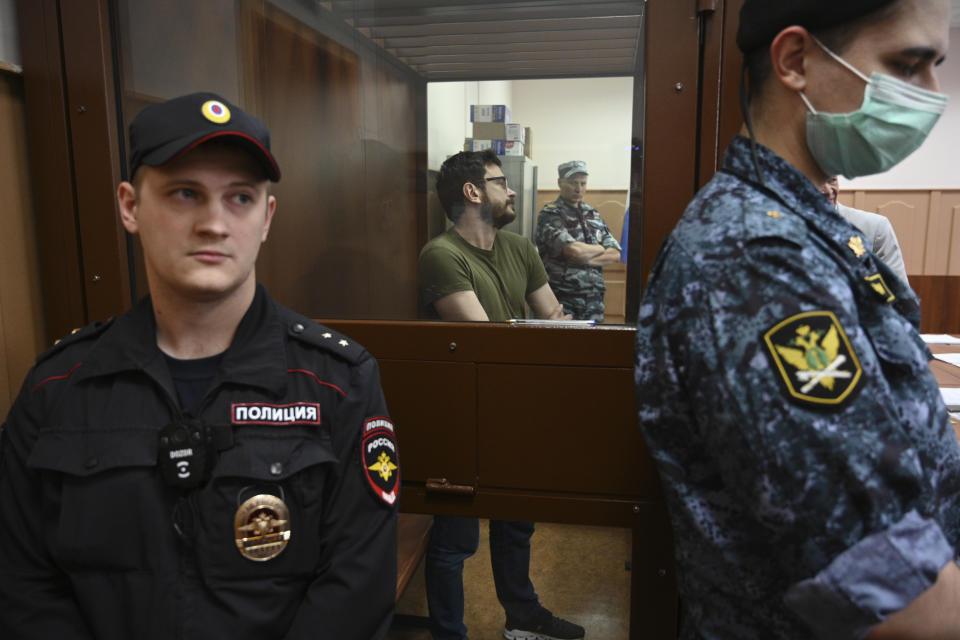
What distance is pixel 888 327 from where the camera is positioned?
2.65 feet

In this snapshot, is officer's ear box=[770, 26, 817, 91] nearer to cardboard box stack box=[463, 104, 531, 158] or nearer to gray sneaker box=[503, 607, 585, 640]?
cardboard box stack box=[463, 104, 531, 158]

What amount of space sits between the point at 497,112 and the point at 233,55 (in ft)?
2.41

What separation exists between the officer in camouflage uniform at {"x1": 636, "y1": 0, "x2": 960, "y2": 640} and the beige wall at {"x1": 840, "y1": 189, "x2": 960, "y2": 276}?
659cm

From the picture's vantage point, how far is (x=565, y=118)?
4.97 feet

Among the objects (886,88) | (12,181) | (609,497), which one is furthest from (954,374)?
(12,181)

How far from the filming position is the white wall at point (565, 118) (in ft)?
4.88

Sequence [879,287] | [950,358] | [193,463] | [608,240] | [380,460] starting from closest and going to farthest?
[879,287], [193,463], [380,460], [608,240], [950,358]

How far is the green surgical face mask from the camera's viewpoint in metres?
0.88

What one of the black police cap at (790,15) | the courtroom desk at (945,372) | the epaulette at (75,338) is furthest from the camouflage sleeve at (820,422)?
the courtroom desk at (945,372)

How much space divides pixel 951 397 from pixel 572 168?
1.40 meters

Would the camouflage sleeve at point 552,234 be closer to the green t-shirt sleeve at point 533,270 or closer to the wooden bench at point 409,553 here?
the green t-shirt sleeve at point 533,270

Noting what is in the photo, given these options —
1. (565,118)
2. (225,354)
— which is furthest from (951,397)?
(225,354)

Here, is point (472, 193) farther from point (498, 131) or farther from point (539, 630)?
point (539, 630)

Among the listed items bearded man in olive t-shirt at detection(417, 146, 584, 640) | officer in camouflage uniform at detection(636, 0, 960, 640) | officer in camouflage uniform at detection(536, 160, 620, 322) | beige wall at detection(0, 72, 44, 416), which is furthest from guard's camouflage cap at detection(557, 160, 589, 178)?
beige wall at detection(0, 72, 44, 416)
